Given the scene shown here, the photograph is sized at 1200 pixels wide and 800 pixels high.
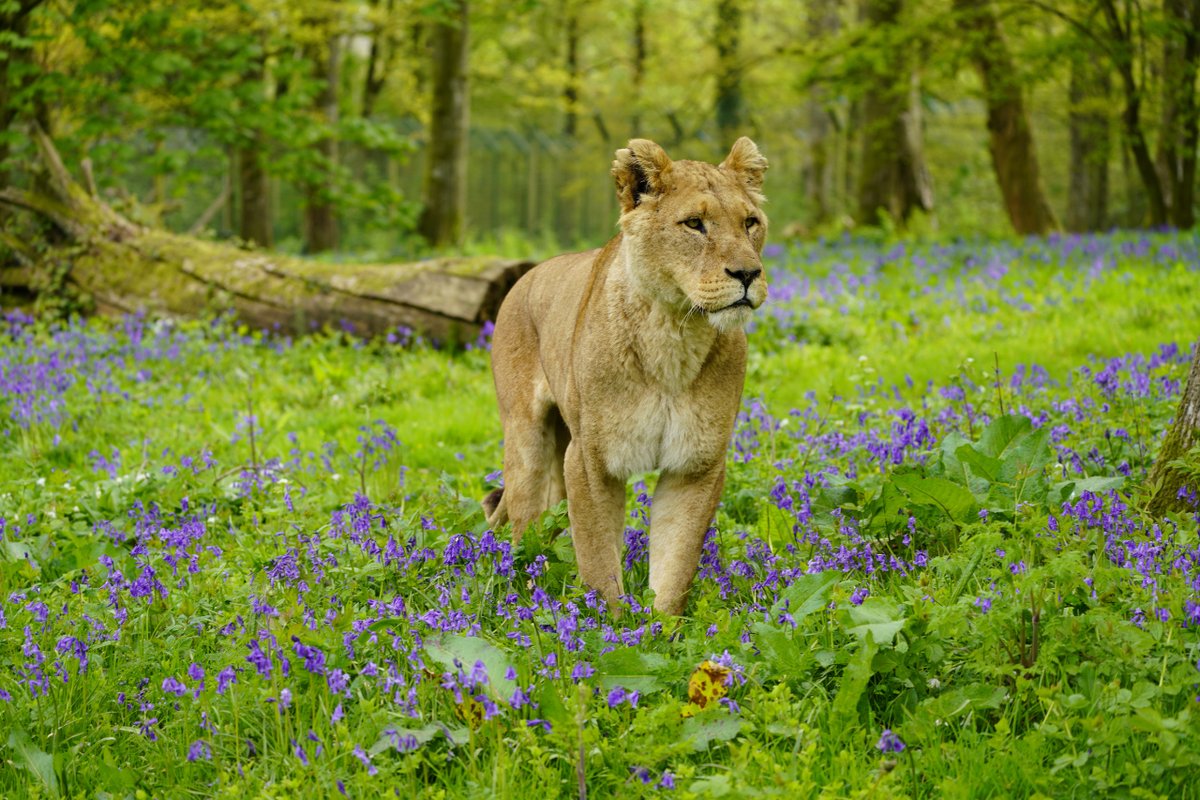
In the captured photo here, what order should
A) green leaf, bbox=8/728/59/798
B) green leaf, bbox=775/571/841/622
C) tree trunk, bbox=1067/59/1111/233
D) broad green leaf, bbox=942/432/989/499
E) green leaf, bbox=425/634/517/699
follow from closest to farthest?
green leaf, bbox=8/728/59/798
green leaf, bbox=425/634/517/699
green leaf, bbox=775/571/841/622
broad green leaf, bbox=942/432/989/499
tree trunk, bbox=1067/59/1111/233

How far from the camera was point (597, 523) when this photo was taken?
14.2ft

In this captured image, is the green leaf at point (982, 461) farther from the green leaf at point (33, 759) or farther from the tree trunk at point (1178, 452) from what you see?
the green leaf at point (33, 759)

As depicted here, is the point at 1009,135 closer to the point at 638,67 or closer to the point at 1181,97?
the point at 1181,97

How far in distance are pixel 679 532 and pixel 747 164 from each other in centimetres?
149

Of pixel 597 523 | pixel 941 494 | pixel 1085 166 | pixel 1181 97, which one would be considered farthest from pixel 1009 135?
pixel 597 523

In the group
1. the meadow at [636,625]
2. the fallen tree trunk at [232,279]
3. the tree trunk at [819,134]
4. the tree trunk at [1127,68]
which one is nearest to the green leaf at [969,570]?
the meadow at [636,625]

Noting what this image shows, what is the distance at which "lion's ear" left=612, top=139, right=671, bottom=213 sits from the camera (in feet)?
14.1

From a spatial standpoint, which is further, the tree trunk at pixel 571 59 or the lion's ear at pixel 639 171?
the tree trunk at pixel 571 59

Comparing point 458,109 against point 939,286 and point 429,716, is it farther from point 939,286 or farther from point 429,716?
point 429,716

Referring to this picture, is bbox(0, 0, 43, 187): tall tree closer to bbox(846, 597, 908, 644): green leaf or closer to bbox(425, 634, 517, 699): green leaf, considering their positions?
bbox(425, 634, 517, 699): green leaf

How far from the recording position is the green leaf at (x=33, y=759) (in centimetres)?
320

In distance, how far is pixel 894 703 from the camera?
3404mm

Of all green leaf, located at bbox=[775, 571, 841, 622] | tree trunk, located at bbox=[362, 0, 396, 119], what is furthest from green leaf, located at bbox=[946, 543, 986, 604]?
tree trunk, located at bbox=[362, 0, 396, 119]

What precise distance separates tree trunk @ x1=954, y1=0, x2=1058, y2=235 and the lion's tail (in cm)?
1287
